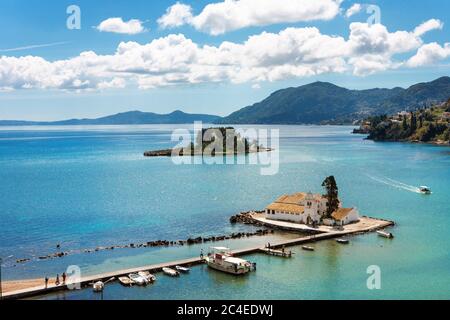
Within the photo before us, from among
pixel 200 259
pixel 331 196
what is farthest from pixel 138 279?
pixel 331 196

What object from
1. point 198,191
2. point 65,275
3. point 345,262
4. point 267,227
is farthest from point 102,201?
point 345,262

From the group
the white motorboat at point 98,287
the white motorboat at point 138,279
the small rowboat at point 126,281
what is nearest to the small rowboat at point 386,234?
the white motorboat at point 138,279

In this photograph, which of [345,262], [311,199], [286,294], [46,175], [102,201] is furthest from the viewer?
[46,175]

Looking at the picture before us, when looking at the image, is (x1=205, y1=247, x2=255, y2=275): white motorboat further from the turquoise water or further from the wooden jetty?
the wooden jetty

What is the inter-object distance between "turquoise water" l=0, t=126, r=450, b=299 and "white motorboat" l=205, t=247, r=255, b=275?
0.86 m

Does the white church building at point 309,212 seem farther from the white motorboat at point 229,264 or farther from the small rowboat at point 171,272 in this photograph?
the small rowboat at point 171,272

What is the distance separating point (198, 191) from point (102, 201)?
19.5 m

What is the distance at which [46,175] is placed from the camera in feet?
472

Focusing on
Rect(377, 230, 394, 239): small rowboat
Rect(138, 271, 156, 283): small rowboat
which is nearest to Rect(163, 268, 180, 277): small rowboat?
Rect(138, 271, 156, 283): small rowboat

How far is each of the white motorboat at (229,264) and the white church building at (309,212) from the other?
19009mm

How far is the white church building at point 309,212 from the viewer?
65.4 metres

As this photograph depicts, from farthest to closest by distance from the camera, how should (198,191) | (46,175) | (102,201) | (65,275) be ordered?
(46,175) → (198,191) → (102,201) → (65,275)
